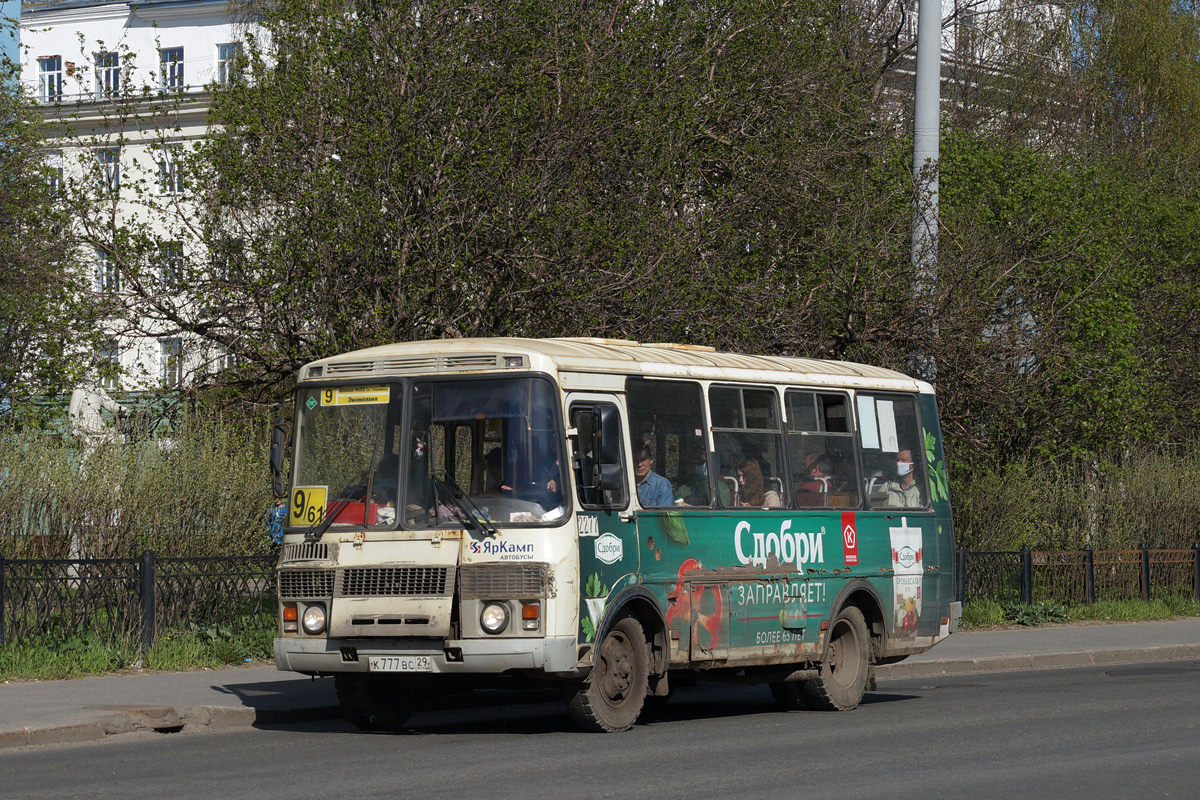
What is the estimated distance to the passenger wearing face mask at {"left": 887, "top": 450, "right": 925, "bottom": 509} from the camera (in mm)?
15742

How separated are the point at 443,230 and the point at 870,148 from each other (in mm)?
12231

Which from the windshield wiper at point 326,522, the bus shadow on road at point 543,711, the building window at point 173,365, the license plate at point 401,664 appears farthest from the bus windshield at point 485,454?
the building window at point 173,365

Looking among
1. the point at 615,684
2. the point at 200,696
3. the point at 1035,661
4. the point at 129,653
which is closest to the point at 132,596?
the point at 129,653

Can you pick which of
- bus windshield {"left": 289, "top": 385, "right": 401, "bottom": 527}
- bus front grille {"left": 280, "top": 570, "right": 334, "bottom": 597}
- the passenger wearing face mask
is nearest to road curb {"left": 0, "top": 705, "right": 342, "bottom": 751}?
bus front grille {"left": 280, "top": 570, "right": 334, "bottom": 597}

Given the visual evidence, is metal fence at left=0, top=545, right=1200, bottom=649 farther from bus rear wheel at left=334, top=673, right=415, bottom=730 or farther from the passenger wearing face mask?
the passenger wearing face mask

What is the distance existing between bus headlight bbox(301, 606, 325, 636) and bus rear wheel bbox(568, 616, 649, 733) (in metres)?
1.89

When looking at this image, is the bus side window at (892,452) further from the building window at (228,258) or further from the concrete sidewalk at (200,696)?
the building window at (228,258)

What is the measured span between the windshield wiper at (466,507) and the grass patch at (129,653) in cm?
550

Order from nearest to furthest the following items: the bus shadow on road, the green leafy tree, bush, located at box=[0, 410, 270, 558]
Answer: the bus shadow on road, bush, located at box=[0, 410, 270, 558], the green leafy tree

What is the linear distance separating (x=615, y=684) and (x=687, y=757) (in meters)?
1.58

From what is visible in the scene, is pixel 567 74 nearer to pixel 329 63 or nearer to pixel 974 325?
pixel 329 63

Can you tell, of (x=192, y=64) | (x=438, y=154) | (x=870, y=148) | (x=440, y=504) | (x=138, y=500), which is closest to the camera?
(x=440, y=504)

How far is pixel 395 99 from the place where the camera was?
65.7 feet

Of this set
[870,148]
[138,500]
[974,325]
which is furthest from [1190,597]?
[138,500]
